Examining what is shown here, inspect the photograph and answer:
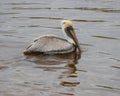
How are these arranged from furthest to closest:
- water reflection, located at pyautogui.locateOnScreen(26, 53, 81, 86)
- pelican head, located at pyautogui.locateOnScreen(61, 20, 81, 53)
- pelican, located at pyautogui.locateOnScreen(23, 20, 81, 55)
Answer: pelican head, located at pyautogui.locateOnScreen(61, 20, 81, 53)
pelican, located at pyautogui.locateOnScreen(23, 20, 81, 55)
water reflection, located at pyautogui.locateOnScreen(26, 53, 81, 86)

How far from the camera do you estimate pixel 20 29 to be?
14867mm

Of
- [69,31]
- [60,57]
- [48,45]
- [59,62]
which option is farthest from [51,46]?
[69,31]

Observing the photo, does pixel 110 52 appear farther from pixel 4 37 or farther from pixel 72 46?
pixel 4 37

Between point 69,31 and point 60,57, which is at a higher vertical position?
point 69,31

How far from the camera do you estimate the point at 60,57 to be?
11.8 metres

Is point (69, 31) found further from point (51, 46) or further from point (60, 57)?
point (60, 57)

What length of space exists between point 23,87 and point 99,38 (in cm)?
502

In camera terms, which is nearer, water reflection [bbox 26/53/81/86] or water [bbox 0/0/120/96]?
water [bbox 0/0/120/96]

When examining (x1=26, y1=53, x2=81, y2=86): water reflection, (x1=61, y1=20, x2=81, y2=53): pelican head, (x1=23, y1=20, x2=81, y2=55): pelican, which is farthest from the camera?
(x1=61, y1=20, x2=81, y2=53): pelican head

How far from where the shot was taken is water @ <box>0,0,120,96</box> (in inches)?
363

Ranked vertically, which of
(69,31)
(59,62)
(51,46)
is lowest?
(59,62)

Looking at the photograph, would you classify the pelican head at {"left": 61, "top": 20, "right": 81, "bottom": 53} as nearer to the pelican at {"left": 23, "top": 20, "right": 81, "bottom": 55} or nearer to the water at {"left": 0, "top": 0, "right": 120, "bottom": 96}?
the pelican at {"left": 23, "top": 20, "right": 81, "bottom": 55}

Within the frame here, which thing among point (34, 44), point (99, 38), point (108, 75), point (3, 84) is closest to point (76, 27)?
point (99, 38)

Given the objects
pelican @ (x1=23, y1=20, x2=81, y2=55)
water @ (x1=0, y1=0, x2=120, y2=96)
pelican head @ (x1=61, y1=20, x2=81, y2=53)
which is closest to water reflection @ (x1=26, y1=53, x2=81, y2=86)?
water @ (x1=0, y1=0, x2=120, y2=96)
